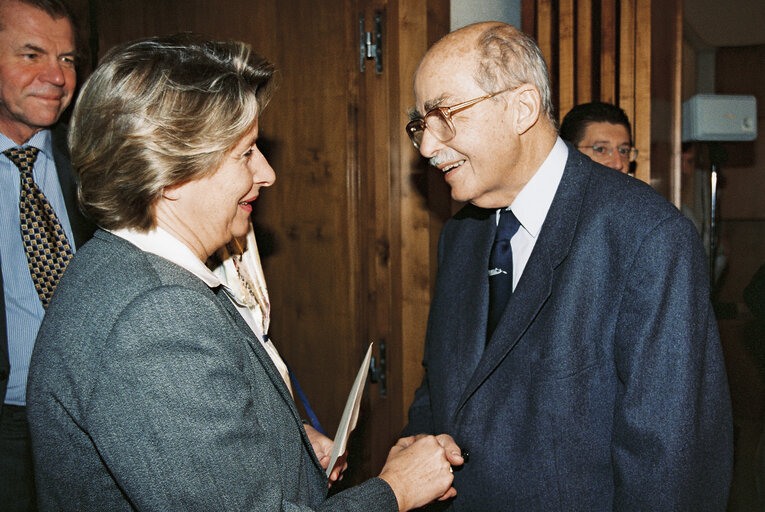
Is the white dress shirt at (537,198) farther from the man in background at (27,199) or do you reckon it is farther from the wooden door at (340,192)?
the man in background at (27,199)

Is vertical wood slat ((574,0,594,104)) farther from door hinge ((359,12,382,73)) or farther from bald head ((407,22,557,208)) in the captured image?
bald head ((407,22,557,208))

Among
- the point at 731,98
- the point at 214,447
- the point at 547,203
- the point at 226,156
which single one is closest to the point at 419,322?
the point at 547,203

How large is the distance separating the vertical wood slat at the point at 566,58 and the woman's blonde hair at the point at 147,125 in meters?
1.81

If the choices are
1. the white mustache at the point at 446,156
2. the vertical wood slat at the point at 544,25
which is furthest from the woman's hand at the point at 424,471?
the vertical wood slat at the point at 544,25

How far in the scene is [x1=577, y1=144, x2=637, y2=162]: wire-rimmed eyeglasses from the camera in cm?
236

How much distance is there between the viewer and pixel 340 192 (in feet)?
7.58

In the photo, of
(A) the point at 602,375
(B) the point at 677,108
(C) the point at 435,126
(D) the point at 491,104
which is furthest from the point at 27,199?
(B) the point at 677,108

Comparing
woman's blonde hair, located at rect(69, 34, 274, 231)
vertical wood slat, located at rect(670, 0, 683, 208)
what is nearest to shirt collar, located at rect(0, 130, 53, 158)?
woman's blonde hair, located at rect(69, 34, 274, 231)

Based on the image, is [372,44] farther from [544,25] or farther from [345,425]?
[345,425]

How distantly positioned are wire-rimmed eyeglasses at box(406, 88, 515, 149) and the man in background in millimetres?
1304


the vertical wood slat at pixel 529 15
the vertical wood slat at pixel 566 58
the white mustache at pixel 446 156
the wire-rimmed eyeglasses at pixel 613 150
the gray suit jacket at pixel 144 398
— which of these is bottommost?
the gray suit jacket at pixel 144 398

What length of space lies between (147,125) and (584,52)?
2.07 m

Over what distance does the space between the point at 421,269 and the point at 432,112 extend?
913 millimetres

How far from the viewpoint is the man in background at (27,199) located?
177 centimetres
